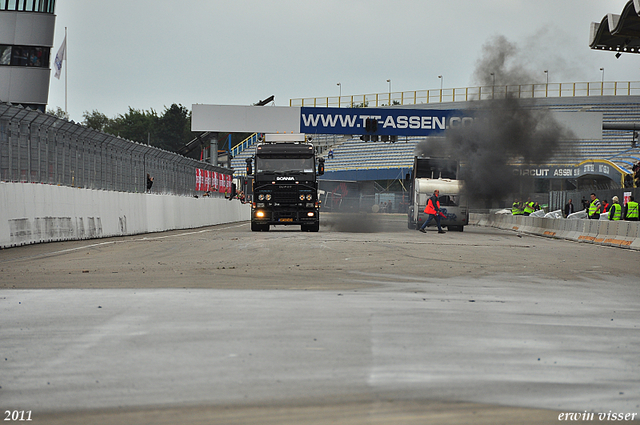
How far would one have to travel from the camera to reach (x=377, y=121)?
139 ft

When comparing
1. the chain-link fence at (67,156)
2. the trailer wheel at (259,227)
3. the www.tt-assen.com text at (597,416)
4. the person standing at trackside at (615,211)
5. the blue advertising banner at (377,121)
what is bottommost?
the trailer wheel at (259,227)

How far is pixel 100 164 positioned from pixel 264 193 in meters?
6.30

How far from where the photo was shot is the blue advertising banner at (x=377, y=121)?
139ft

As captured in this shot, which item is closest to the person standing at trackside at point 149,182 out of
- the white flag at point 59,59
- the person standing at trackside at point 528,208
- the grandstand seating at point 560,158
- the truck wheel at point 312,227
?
the truck wheel at point 312,227

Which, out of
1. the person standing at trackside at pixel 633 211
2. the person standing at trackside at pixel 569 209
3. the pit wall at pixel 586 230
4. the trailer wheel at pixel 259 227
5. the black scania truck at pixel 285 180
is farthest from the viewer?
the person standing at trackside at pixel 569 209

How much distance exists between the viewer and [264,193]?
26156 millimetres

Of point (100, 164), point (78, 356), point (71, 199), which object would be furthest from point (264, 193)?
point (78, 356)

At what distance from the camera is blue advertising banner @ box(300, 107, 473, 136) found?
42406mm

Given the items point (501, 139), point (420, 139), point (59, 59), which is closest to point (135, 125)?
point (420, 139)

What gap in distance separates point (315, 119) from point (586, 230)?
20658 millimetres

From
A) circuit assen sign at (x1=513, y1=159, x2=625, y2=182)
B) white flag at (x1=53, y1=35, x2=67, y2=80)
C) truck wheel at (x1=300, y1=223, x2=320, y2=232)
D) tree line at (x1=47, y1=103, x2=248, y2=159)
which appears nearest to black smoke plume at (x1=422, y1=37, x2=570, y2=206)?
circuit assen sign at (x1=513, y1=159, x2=625, y2=182)

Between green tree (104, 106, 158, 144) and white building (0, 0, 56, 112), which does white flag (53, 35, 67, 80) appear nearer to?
white building (0, 0, 56, 112)

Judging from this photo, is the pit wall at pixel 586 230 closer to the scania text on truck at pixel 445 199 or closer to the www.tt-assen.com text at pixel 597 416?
the scania text on truck at pixel 445 199

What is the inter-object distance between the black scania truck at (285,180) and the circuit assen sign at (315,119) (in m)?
16.2
